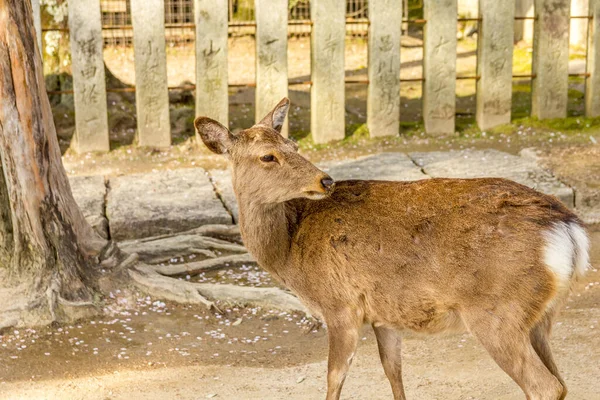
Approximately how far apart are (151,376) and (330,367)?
126 cm

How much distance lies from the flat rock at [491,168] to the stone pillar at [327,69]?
0.93 metres

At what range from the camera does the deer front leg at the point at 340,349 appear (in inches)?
173

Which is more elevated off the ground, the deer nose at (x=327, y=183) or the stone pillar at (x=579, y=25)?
the stone pillar at (x=579, y=25)

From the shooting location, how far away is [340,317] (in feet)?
14.5

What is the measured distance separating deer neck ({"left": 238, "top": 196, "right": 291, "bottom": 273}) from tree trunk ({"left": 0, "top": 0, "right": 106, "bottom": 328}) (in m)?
1.81

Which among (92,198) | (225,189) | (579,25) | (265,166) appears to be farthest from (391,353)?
(579,25)

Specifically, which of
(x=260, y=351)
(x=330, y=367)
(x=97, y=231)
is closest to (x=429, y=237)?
(x=330, y=367)

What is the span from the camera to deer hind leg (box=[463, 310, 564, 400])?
4.04 meters

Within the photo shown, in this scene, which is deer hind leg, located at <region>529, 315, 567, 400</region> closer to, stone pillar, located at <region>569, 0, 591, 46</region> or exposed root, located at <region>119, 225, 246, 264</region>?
exposed root, located at <region>119, 225, 246, 264</region>

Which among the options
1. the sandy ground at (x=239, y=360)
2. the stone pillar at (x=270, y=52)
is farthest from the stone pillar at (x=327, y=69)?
the sandy ground at (x=239, y=360)

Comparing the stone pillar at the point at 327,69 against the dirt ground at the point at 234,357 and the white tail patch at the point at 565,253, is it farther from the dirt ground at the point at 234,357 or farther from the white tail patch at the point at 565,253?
the white tail patch at the point at 565,253

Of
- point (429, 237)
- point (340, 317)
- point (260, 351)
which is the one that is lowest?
Answer: point (260, 351)

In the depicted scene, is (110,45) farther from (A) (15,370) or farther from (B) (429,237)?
(B) (429,237)

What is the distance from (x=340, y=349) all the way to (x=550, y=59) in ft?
19.2
